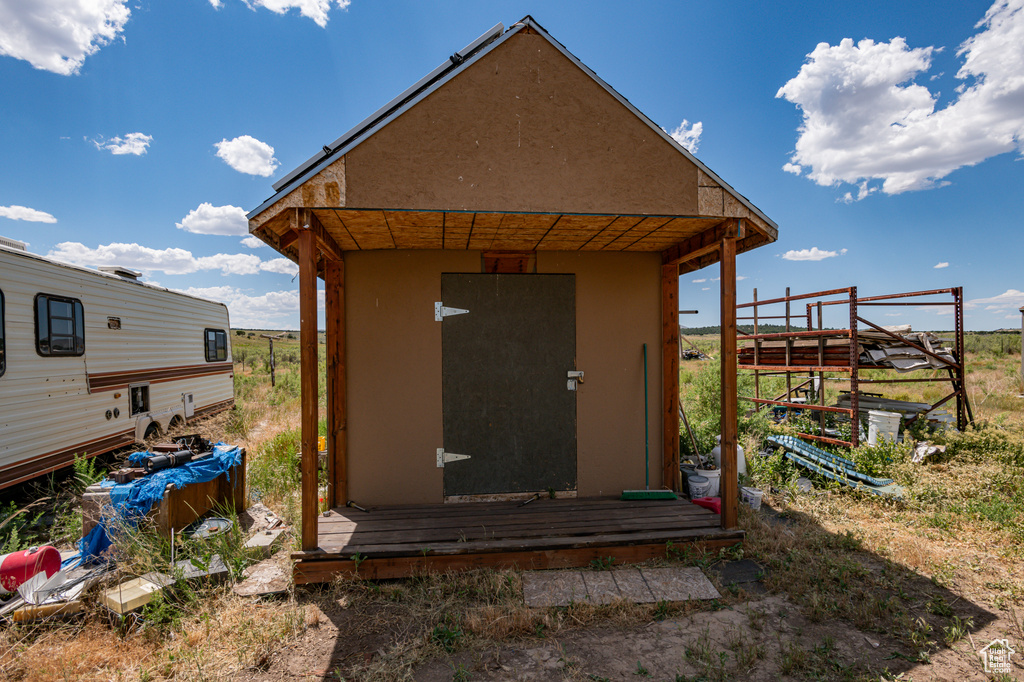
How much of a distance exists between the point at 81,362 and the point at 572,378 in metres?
6.52

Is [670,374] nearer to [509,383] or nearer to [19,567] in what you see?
[509,383]

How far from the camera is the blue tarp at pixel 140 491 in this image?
12.9ft

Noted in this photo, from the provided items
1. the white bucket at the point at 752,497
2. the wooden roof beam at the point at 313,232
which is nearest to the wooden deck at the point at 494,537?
the white bucket at the point at 752,497

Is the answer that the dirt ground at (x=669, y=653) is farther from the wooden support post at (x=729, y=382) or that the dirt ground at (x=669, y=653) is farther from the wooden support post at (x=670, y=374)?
the wooden support post at (x=670, y=374)

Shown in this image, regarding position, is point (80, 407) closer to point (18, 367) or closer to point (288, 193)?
point (18, 367)

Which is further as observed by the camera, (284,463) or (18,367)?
(284,463)

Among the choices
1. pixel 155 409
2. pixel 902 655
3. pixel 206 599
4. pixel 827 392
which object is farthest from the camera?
pixel 827 392

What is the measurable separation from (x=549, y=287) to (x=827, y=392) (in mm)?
12688

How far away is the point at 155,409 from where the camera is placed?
777 centimetres

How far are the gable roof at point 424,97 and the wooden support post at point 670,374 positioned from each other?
148cm

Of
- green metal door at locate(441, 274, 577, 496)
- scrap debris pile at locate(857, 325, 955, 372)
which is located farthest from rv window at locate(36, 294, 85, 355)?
scrap debris pile at locate(857, 325, 955, 372)

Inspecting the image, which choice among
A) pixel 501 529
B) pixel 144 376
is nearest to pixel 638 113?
pixel 501 529

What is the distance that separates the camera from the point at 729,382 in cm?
422

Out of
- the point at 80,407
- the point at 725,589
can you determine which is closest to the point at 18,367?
the point at 80,407
